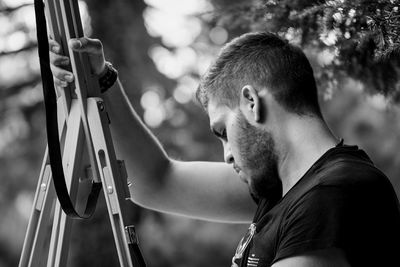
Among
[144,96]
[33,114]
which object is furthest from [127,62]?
[33,114]

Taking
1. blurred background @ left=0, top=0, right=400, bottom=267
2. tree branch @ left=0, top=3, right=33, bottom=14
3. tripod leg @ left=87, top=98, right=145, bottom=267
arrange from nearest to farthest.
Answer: tripod leg @ left=87, top=98, right=145, bottom=267, blurred background @ left=0, top=0, right=400, bottom=267, tree branch @ left=0, top=3, right=33, bottom=14

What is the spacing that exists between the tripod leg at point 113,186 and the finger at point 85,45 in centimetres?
16

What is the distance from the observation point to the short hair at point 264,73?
2.10m

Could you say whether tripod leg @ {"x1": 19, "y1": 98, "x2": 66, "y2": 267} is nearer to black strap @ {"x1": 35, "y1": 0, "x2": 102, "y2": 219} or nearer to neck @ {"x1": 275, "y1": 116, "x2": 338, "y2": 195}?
black strap @ {"x1": 35, "y1": 0, "x2": 102, "y2": 219}

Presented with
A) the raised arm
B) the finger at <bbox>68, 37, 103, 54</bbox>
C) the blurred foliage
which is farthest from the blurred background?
the finger at <bbox>68, 37, 103, 54</bbox>

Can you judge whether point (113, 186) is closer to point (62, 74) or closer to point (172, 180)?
point (62, 74)

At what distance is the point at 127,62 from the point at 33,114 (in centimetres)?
91

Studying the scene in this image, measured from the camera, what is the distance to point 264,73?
2137mm

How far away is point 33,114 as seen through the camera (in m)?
5.69

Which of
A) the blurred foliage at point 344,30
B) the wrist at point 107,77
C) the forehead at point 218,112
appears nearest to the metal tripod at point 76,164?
the wrist at point 107,77

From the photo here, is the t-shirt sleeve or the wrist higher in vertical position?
the wrist

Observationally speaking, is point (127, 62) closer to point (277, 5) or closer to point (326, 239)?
point (277, 5)

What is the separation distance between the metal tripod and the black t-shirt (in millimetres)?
422

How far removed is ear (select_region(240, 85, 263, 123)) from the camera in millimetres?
2080
